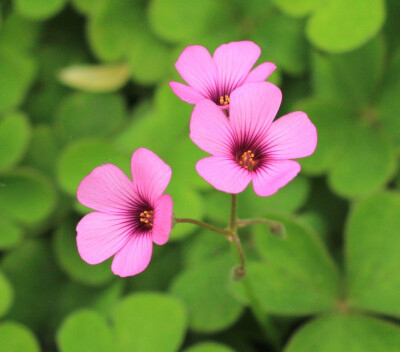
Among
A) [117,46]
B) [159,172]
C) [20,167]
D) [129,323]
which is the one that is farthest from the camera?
[117,46]

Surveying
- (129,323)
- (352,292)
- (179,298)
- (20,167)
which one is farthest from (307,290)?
(20,167)

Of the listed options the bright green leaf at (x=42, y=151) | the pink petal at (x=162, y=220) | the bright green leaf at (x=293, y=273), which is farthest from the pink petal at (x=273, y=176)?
the bright green leaf at (x=42, y=151)

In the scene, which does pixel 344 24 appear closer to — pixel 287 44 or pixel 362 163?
pixel 287 44

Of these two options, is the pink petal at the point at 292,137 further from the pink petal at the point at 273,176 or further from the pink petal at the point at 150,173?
the pink petal at the point at 150,173

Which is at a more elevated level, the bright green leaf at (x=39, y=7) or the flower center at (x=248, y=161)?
the bright green leaf at (x=39, y=7)

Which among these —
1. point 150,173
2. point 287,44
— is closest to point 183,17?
point 287,44

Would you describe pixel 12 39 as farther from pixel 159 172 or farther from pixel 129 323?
pixel 159 172

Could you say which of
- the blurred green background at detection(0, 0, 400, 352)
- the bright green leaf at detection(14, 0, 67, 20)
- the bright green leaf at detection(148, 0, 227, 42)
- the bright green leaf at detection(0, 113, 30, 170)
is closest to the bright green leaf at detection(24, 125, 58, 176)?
the blurred green background at detection(0, 0, 400, 352)
